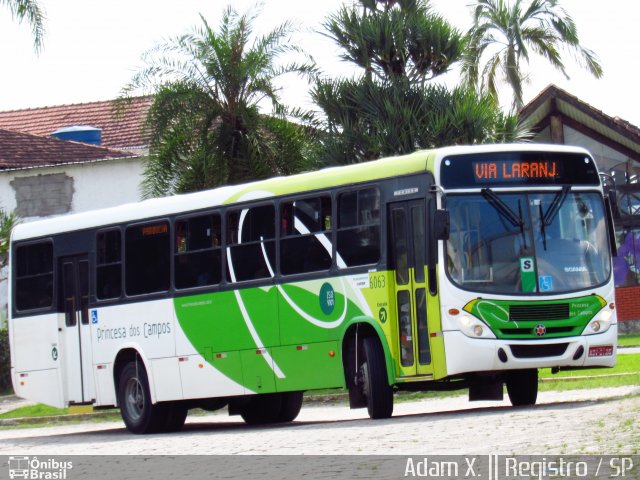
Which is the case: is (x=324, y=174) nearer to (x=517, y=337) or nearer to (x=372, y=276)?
(x=372, y=276)

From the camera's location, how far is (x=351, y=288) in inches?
706

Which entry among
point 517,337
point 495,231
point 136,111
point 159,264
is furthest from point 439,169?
point 136,111

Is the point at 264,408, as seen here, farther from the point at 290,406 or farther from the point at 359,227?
the point at 359,227

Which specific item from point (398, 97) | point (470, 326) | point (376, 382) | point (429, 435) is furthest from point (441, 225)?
point (398, 97)

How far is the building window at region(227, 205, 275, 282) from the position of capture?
63.0 ft

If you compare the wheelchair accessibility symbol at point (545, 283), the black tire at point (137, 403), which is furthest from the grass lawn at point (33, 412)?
the wheelchair accessibility symbol at point (545, 283)

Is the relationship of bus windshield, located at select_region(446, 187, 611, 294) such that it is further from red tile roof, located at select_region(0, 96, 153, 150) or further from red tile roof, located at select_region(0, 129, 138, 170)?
red tile roof, located at select_region(0, 96, 153, 150)

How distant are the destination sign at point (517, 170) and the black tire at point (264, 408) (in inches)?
201

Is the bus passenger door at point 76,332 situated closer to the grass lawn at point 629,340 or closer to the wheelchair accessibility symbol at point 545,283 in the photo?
the wheelchair accessibility symbol at point 545,283

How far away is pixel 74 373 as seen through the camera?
861 inches

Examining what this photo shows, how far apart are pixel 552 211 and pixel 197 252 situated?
5.07 m

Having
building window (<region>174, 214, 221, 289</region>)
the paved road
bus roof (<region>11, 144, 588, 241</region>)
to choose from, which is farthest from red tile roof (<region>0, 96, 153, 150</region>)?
the paved road

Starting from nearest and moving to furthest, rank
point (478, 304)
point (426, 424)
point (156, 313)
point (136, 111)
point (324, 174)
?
point (426, 424)
point (478, 304)
point (324, 174)
point (156, 313)
point (136, 111)

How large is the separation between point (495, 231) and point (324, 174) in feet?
8.23
